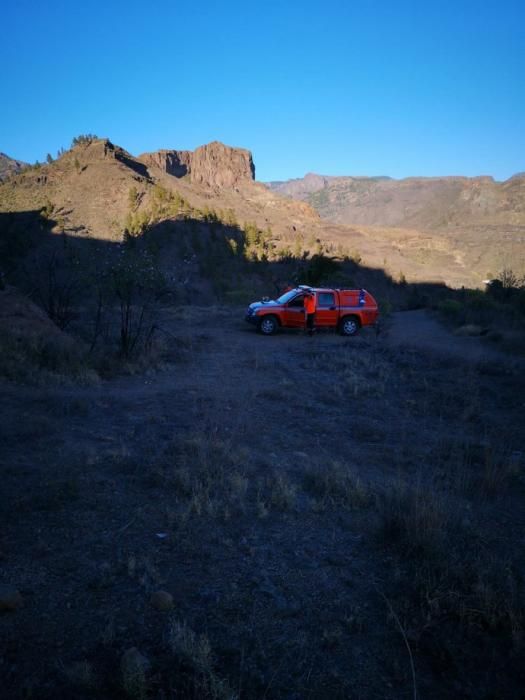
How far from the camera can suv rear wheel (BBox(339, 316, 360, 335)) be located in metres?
16.8

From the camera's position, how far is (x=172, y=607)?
3057 millimetres

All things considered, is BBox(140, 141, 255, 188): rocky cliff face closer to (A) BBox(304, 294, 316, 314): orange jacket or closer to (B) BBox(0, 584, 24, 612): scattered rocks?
(A) BBox(304, 294, 316, 314): orange jacket

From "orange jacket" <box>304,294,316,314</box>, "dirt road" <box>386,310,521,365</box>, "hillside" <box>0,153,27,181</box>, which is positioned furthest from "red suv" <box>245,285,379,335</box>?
"hillside" <box>0,153,27,181</box>

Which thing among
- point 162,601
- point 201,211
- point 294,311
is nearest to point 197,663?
point 162,601

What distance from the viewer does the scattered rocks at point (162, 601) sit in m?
3.03

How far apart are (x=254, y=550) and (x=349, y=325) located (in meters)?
13.7

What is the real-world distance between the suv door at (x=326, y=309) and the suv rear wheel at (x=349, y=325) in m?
0.39

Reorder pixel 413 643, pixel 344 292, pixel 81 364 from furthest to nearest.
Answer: pixel 344 292, pixel 81 364, pixel 413 643

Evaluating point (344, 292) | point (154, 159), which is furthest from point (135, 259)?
point (154, 159)

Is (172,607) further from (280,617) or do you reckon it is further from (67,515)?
(67,515)

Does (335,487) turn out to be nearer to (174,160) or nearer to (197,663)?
(197,663)

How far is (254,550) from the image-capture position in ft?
12.4

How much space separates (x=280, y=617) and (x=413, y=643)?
2.81ft

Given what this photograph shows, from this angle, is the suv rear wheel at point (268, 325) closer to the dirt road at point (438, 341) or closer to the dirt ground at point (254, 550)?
the dirt road at point (438, 341)
